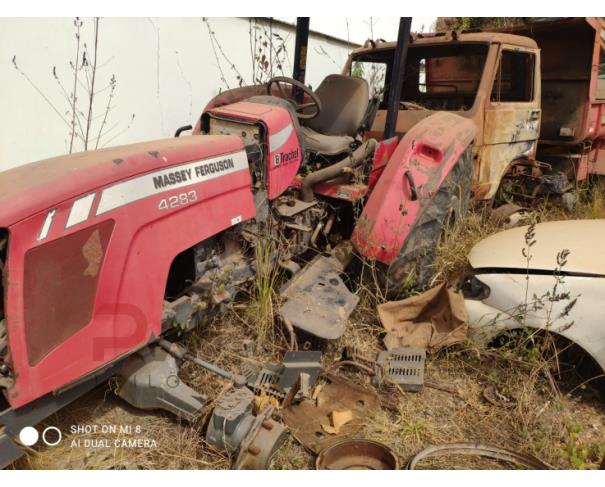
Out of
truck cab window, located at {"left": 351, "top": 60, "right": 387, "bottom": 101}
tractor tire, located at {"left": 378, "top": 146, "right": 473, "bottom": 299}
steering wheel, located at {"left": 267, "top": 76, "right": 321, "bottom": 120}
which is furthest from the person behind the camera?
truck cab window, located at {"left": 351, "top": 60, "right": 387, "bottom": 101}

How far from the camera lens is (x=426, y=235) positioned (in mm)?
3010

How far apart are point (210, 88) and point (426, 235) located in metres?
3.26

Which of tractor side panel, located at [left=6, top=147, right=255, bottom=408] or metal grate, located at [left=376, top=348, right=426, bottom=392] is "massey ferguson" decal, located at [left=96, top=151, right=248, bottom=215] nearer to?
tractor side panel, located at [left=6, top=147, right=255, bottom=408]

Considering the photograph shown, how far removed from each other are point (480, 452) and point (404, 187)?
57.2 inches

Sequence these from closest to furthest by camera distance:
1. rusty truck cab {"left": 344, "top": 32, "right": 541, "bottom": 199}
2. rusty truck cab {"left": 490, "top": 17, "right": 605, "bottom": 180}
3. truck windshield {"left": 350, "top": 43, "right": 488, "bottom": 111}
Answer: rusty truck cab {"left": 344, "top": 32, "right": 541, "bottom": 199} → truck windshield {"left": 350, "top": 43, "right": 488, "bottom": 111} → rusty truck cab {"left": 490, "top": 17, "right": 605, "bottom": 180}

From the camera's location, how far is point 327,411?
7.45 ft

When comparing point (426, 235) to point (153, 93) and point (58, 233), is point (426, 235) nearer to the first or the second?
point (58, 233)

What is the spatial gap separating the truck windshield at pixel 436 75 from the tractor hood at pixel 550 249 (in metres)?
1.59

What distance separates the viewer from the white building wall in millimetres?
3824

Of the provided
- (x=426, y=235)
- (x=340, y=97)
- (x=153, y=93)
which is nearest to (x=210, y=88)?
(x=153, y=93)

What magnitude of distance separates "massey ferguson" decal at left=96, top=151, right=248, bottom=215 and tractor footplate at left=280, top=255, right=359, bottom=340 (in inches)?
28.8

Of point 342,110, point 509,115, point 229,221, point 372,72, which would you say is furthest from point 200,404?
point 372,72

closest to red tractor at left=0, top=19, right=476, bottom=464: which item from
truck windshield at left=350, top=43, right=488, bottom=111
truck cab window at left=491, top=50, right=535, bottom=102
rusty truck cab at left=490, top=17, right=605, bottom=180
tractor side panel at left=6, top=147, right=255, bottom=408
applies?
tractor side panel at left=6, top=147, right=255, bottom=408

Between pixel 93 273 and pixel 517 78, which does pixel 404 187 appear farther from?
pixel 517 78
